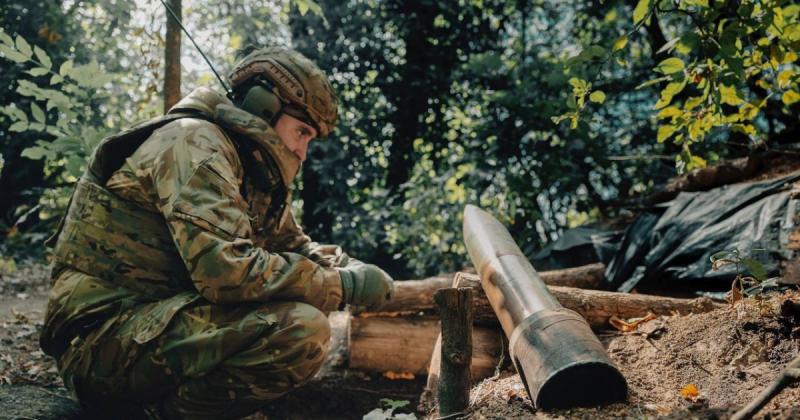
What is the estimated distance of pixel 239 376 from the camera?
2357 mm

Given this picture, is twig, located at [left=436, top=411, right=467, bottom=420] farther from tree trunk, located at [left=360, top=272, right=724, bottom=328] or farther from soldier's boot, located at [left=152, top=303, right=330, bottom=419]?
tree trunk, located at [left=360, top=272, right=724, bottom=328]

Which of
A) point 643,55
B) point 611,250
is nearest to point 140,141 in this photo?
point 611,250

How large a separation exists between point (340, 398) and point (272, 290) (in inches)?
47.4

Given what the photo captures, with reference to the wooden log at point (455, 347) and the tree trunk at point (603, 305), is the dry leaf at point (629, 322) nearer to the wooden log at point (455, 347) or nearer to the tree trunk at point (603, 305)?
the tree trunk at point (603, 305)

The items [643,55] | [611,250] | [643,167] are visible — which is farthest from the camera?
[643,55]

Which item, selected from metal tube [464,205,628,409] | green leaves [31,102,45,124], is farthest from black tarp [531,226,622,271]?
green leaves [31,102,45,124]

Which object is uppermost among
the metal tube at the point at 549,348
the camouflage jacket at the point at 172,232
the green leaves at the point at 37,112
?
the green leaves at the point at 37,112

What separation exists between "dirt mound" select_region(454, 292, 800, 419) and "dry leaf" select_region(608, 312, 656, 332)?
57mm

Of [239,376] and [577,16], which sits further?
[577,16]

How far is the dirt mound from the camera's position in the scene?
185 centimetres

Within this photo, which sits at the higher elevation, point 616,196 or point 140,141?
point 140,141

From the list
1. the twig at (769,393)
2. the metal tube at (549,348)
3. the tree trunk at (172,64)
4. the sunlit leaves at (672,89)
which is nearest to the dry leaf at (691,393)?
Answer: the metal tube at (549,348)

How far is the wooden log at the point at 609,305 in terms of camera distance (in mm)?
2814

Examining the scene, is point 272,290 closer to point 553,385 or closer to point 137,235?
point 137,235
